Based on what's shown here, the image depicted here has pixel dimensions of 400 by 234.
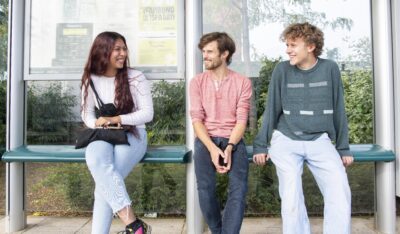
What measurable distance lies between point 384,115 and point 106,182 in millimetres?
2355

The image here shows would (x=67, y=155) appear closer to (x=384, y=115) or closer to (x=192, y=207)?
(x=192, y=207)

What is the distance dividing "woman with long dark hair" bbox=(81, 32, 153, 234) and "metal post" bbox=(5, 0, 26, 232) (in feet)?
2.60

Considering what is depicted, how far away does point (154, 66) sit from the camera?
393 centimetres

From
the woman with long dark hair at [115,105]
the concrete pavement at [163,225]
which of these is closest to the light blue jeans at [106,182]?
the woman with long dark hair at [115,105]

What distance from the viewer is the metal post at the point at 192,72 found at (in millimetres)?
3680

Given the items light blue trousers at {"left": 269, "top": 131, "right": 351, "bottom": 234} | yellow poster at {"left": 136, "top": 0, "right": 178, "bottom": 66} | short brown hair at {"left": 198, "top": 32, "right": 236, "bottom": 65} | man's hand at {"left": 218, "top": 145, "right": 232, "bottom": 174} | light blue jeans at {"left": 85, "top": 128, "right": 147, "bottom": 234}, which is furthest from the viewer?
yellow poster at {"left": 136, "top": 0, "right": 178, "bottom": 66}

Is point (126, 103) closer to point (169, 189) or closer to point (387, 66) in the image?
point (169, 189)

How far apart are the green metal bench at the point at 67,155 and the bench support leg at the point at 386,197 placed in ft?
5.33

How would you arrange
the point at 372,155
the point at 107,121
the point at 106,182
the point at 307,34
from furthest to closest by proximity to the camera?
the point at 372,155 → the point at 107,121 → the point at 307,34 → the point at 106,182

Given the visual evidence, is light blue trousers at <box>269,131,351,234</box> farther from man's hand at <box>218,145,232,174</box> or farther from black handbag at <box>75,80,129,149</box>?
black handbag at <box>75,80,129,149</box>

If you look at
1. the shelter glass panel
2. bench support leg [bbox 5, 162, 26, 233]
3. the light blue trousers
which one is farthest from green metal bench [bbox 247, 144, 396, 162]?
bench support leg [bbox 5, 162, 26, 233]

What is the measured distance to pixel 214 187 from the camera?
313 cm

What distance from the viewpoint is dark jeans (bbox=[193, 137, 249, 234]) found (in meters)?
3.02

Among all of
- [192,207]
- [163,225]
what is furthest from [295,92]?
[163,225]
